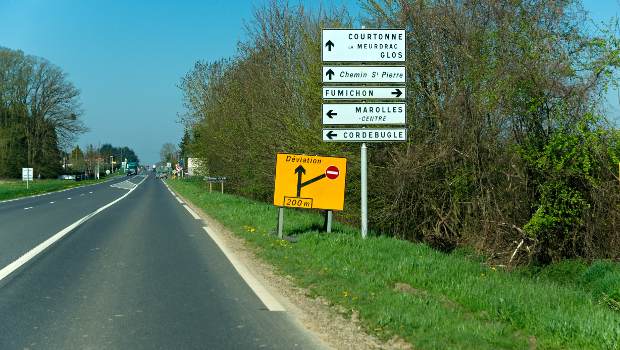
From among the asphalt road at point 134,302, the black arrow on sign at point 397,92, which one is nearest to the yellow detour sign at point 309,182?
the black arrow on sign at point 397,92

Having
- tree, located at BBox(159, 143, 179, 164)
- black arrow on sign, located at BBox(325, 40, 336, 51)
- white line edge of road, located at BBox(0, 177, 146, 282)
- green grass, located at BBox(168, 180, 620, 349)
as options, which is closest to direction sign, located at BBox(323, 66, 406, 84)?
black arrow on sign, located at BBox(325, 40, 336, 51)

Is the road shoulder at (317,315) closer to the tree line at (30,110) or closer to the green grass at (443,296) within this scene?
the green grass at (443,296)

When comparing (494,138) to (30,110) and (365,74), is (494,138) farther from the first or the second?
(30,110)

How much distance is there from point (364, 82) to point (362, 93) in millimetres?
254

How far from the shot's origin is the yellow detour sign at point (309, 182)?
498 inches

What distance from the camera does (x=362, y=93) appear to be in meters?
12.2

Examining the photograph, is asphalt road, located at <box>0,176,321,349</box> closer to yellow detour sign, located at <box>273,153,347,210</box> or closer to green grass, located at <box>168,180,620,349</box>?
green grass, located at <box>168,180,620,349</box>

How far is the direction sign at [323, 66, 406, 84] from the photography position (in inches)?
481

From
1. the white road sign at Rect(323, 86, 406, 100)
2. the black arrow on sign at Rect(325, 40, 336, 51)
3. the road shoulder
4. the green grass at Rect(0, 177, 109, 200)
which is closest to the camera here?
the road shoulder

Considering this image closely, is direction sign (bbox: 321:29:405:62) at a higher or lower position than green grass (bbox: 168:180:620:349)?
higher

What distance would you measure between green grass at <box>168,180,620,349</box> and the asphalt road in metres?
0.94

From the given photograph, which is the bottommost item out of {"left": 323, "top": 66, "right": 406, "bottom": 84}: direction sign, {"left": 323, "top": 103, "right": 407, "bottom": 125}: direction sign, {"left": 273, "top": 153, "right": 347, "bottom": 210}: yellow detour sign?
{"left": 273, "top": 153, "right": 347, "bottom": 210}: yellow detour sign

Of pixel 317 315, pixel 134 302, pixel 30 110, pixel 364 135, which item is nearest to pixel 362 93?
pixel 364 135

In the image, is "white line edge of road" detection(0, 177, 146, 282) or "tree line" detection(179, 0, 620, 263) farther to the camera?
"tree line" detection(179, 0, 620, 263)
